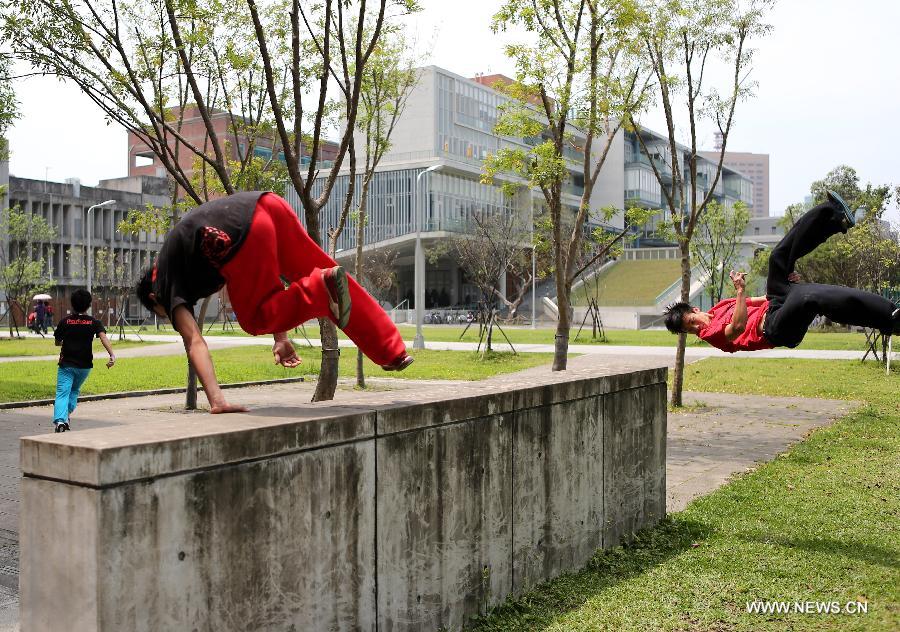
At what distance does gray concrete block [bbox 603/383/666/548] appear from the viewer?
673cm

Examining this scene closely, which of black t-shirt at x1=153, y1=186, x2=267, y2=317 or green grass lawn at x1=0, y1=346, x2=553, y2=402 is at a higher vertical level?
black t-shirt at x1=153, y1=186, x2=267, y2=317

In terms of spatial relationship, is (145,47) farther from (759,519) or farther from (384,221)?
(384,221)

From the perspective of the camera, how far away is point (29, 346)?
32.4m

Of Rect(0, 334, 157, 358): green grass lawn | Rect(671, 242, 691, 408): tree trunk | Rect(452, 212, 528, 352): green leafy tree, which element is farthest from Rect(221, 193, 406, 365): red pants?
Rect(452, 212, 528, 352): green leafy tree

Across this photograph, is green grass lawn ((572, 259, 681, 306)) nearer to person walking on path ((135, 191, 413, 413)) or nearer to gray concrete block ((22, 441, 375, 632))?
person walking on path ((135, 191, 413, 413))

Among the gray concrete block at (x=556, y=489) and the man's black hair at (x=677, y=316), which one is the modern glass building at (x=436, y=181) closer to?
the man's black hair at (x=677, y=316)

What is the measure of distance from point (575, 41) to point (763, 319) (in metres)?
7.57

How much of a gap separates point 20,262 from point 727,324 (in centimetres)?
4252

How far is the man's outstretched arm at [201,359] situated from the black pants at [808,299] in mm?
4125

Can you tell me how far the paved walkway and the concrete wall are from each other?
686 millimetres

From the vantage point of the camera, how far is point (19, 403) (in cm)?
1579

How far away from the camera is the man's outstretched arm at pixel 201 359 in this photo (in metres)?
4.42

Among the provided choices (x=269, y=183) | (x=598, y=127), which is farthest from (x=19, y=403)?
(x=598, y=127)

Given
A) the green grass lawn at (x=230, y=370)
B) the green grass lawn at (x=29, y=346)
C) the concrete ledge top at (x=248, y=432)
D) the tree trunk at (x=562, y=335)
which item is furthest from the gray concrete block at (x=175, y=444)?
the green grass lawn at (x=29, y=346)
